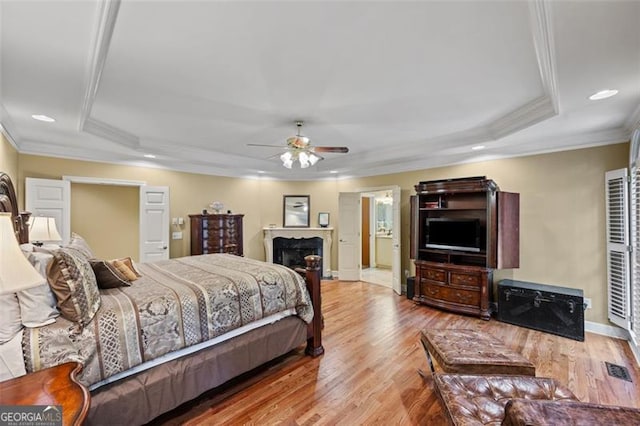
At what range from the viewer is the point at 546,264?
3.79 metres

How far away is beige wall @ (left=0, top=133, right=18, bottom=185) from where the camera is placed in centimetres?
294

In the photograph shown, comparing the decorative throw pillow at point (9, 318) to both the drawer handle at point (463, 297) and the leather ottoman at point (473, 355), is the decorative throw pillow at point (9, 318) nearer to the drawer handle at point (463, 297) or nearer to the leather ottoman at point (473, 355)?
the leather ottoman at point (473, 355)

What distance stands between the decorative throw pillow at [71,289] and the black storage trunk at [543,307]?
452 centimetres

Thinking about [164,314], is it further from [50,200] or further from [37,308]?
[50,200]

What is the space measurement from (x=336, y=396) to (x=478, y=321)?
262 centimetres

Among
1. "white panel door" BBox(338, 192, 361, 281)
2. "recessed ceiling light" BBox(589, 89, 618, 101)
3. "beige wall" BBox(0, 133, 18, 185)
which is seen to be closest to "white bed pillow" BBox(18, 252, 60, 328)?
"beige wall" BBox(0, 133, 18, 185)

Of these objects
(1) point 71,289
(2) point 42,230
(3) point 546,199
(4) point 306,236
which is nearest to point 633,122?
(3) point 546,199

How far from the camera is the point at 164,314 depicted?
1.89m

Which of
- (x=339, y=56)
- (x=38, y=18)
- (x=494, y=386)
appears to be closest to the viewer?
(x=38, y=18)

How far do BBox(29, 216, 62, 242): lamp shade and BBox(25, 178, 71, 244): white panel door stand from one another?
0.87m

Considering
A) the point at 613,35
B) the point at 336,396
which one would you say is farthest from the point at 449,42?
the point at 336,396

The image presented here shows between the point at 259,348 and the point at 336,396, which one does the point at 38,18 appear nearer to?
the point at 259,348

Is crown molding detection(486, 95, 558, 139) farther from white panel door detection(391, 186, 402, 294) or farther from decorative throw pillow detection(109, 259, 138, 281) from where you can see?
decorative throw pillow detection(109, 259, 138, 281)

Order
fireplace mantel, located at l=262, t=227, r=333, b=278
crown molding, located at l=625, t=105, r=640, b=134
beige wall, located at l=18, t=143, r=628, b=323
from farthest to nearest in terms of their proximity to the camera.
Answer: fireplace mantel, located at l=262, t=227, r=333, b=278
beige wall, located at l=18, t=143, r=628, b=323
crown molding, located at l=625, t=105, r=640, b=134
